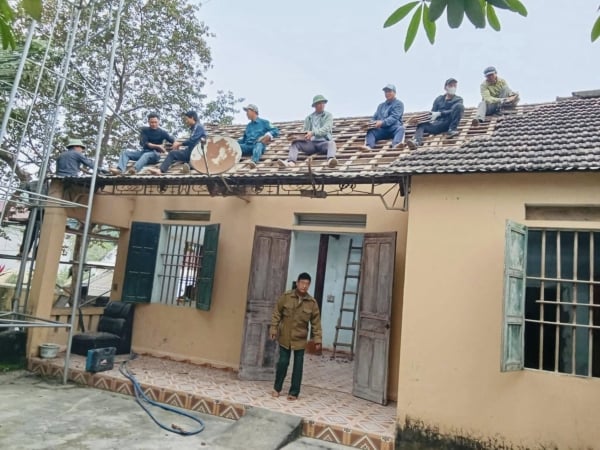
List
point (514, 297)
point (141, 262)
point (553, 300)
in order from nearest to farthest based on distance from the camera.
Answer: point (514, 297)
point (553, 300)
point (141, 262)

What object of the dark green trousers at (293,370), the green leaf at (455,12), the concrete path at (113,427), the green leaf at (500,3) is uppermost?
the green leaf at (500,3)

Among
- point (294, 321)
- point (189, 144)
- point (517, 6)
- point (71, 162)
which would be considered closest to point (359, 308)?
point (294, 321)

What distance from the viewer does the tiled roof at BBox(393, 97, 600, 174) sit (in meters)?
4.45

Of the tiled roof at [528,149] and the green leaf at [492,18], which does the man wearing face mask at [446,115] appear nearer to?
the tiled roof at [528,149]

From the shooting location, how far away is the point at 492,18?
1606mm

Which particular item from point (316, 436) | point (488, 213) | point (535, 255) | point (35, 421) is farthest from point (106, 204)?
point (535, 255)

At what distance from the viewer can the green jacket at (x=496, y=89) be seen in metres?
7.36

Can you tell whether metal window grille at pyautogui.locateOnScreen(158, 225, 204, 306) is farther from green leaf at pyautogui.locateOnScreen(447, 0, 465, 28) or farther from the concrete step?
green leaf at pyautogui.locateOnScreen(447, 0, 465, 28)

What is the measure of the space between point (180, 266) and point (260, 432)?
4.21 m

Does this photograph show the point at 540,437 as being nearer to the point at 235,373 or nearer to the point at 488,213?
the point at 488,213

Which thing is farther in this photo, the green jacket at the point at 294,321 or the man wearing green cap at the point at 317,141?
the man wearing green cap at the point at 317,141

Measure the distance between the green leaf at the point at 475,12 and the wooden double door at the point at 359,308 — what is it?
4544 millimetres

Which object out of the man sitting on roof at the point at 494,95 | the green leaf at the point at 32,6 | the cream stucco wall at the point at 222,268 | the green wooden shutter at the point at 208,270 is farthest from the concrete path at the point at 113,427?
the man sitting on roof at the point at 494,95

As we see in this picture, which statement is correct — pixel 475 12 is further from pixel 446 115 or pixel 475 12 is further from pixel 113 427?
pixel 446 115
